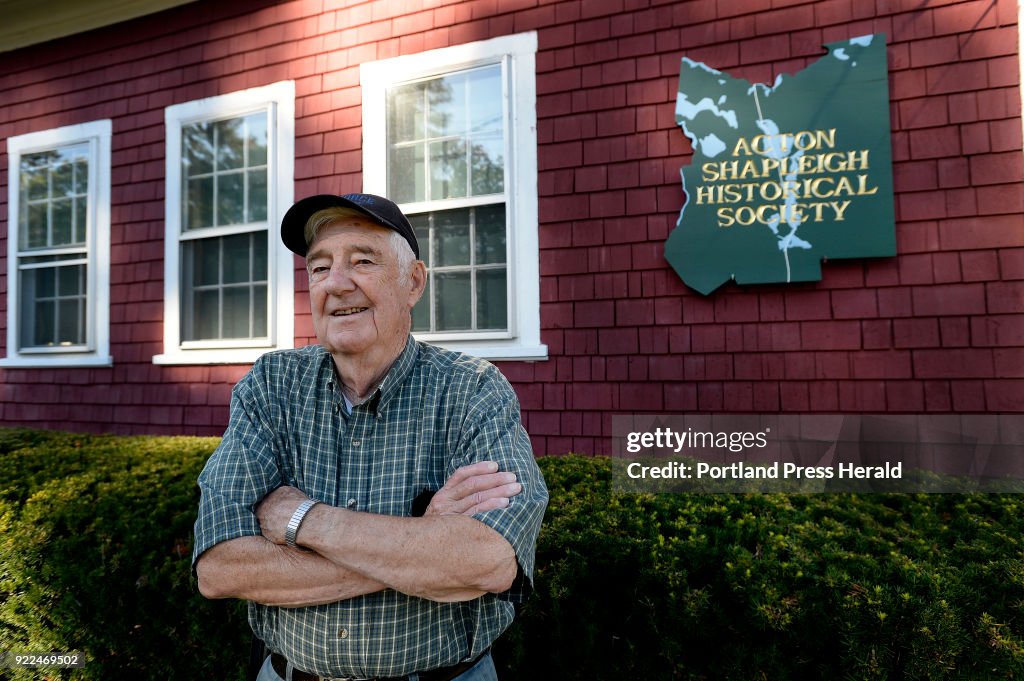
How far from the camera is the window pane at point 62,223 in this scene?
5.77 meters

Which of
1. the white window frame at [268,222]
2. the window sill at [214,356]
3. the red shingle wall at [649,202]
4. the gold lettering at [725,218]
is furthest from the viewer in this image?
the window sill at [214,356]

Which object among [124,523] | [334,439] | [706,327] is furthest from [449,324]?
[334,439]

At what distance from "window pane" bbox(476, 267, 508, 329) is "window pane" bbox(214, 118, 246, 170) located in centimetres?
238

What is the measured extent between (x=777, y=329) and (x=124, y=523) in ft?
11.4

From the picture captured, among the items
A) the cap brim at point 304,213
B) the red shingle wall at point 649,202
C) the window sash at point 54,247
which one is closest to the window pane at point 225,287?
the red shingle wall at point 649,202

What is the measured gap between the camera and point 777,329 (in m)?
3.75

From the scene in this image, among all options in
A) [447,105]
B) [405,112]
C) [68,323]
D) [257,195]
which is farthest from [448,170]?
[68,323]

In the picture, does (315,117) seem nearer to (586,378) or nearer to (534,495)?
(586,378)

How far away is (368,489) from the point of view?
1.42 metres

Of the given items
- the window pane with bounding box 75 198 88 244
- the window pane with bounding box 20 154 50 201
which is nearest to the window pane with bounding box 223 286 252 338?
the window pane with bounding box 75 198 88 244

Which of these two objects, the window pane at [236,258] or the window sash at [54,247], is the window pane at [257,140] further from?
the window sash at [54,247]

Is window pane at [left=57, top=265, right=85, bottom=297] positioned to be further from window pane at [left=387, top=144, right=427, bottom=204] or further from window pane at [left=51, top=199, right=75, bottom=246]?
window pane at [left=387, top=144, right=427, bottom=204]

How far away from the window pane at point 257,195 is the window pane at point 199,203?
0.43 meters

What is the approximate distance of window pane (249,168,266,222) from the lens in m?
5.01
